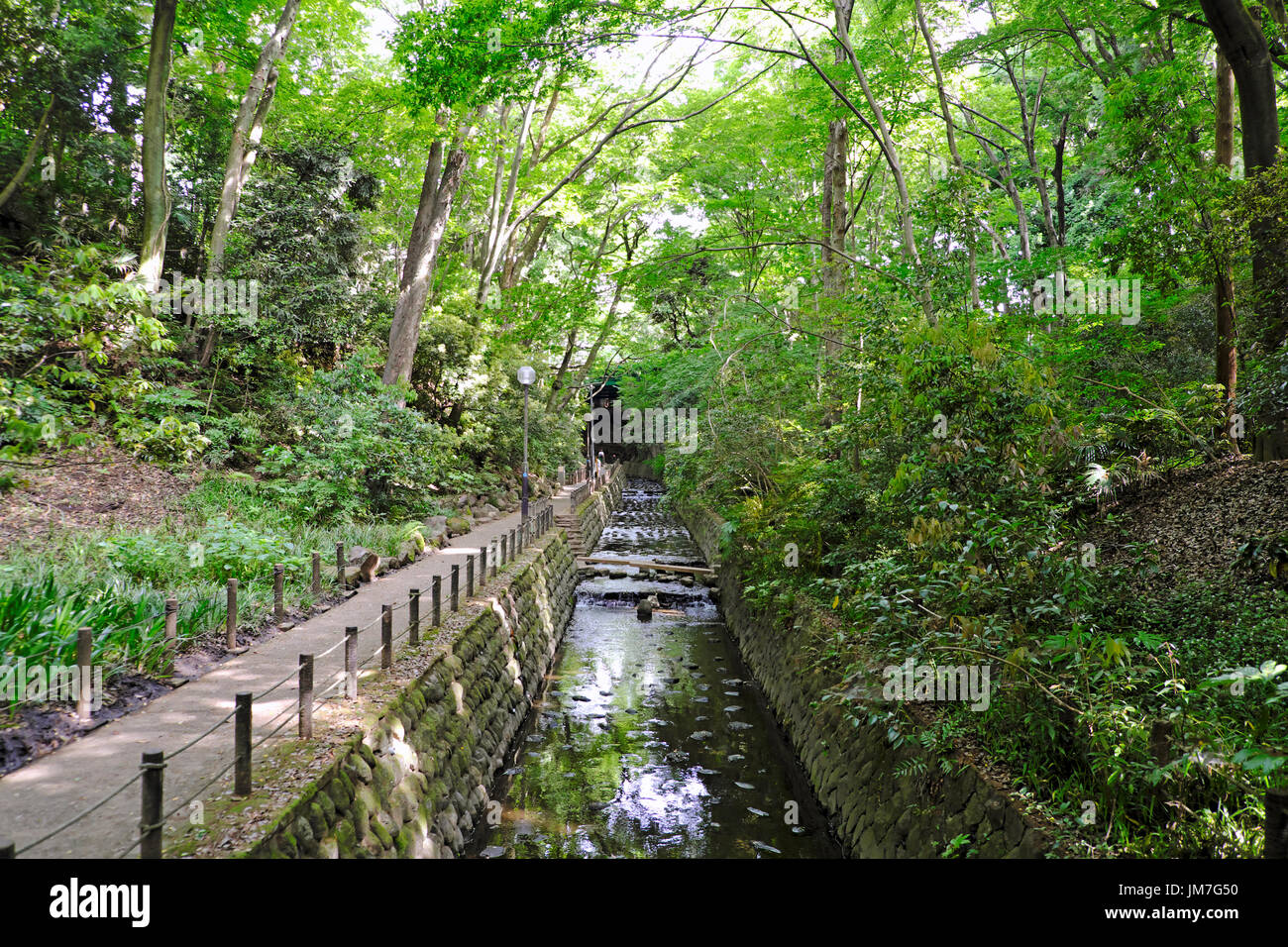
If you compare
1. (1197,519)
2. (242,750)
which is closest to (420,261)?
(242,750)

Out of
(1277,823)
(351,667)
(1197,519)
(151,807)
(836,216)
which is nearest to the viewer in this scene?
(1277,823)

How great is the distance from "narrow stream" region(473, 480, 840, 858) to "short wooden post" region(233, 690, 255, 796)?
9.66 feet

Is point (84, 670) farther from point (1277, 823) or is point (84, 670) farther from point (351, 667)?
point (1277, 823)

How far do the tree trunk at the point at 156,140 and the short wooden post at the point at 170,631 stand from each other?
911 cm

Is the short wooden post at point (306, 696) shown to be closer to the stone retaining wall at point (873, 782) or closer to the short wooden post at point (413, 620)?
the short wooden post at point (413, 620)

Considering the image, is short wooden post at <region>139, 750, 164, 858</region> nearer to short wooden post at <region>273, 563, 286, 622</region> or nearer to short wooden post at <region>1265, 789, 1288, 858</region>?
short wooden post at <region>1265, 789, 1288, 858</region>

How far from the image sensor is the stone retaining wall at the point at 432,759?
4.47m

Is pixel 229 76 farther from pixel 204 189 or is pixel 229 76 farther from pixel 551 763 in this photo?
pixel 551 763

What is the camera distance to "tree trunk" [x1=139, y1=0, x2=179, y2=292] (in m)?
13.2

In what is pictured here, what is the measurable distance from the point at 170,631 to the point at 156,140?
37.6 feet

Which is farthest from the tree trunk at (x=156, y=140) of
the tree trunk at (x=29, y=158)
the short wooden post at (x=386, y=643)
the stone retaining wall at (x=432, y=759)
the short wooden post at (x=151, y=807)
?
the short wooden post at (x=151, y=807)

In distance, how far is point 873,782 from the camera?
6.38m
